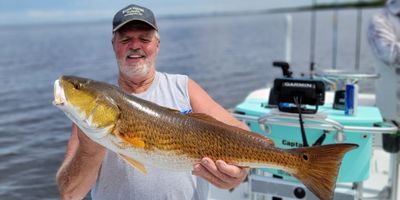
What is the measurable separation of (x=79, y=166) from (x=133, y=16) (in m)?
0.91

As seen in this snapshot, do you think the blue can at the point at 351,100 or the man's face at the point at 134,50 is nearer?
the man's face at the point at 134,50

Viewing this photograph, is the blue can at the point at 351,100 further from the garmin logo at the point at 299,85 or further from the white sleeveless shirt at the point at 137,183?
the white sleeveless shirt at the point at 137,183

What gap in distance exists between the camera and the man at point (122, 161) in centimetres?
263

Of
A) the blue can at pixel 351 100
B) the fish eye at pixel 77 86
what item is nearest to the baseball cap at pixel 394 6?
the blue can at pixel 351 100

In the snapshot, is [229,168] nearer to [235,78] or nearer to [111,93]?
[111,93]

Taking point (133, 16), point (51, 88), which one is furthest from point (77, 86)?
point (51, 88)

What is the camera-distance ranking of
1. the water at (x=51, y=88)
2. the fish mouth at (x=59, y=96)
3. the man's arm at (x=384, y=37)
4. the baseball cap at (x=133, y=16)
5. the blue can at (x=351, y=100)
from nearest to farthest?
the fish mouth at (x=59, y=96) < the baseball cap at (x=133, y=16) < the blue can at (x=351, y=100) < the man's arm at (x=384, y=37) < the water at (x=51, y=88)

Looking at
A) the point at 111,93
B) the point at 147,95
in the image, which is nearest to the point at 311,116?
the point at 147,95


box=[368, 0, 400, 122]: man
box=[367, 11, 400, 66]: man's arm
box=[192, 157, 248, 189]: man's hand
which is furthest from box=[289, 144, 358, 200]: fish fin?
box=[367, 11, 400, 66]: man's arm

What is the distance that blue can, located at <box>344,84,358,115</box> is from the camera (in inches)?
154

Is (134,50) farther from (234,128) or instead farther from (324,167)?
(324,167)

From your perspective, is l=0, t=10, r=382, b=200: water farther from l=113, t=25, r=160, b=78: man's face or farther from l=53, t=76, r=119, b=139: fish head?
l=53, t=76, r=119, b=139: fish head

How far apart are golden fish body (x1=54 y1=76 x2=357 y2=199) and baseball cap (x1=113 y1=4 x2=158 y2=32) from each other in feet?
1.79

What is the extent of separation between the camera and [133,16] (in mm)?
2754
